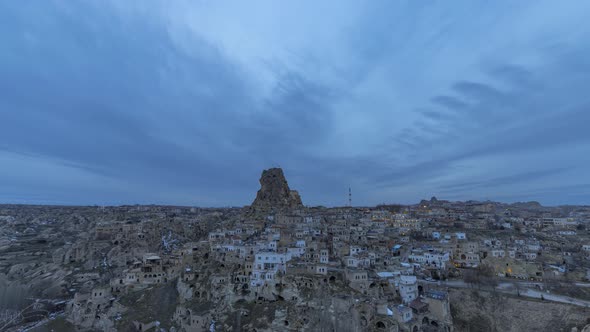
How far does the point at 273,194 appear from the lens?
10238 cm

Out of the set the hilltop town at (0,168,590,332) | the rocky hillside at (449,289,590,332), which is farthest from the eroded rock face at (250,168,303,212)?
the rocky hillside at (449,289,590,332)

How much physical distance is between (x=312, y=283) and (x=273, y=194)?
207 ft

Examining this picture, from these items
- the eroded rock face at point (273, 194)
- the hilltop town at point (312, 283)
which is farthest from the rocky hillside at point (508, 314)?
the eroded rock face at point (273, 194)

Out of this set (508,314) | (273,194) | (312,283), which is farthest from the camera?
(273,194)

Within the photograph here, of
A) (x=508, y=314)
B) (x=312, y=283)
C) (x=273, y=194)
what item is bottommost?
(x=508, y=314)

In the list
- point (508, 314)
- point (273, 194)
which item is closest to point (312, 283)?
point (508, 314)

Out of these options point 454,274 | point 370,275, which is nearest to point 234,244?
point 370,275

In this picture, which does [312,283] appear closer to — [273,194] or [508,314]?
[508,314]

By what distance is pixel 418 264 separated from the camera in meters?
49.2

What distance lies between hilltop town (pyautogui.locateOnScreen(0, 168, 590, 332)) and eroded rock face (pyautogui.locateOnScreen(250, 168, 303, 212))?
26.9 m

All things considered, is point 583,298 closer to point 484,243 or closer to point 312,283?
point 484,243

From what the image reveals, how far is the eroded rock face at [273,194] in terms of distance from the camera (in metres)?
98.6

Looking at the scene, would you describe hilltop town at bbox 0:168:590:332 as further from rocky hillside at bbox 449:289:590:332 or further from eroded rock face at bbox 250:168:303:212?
eroded rock face at bbox 250:168:303:212

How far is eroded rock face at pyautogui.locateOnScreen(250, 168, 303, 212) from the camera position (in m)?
98.6
